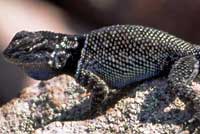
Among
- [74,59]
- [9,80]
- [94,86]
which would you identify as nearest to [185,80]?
[94,86]

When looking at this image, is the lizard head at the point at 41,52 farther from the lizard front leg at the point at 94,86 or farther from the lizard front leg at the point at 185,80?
the lizard front leg at the point at 185,80

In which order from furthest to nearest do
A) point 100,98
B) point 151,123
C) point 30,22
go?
1. point 30,22
2. point 100,98
3. point 151,123

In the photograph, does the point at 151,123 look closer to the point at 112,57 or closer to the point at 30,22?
Answer: the point at 112,57

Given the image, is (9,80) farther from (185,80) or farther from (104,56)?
(185,80)

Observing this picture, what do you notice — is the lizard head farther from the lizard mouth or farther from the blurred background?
the blurred background

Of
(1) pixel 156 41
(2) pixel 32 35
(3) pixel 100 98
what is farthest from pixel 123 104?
(2) pixel 32 35

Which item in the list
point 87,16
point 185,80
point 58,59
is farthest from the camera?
point 87,16
